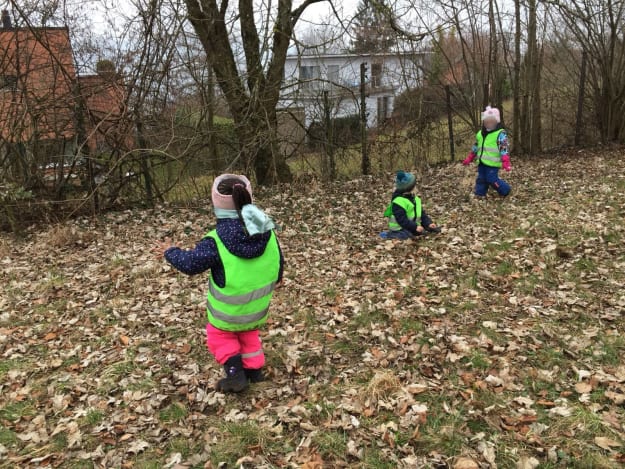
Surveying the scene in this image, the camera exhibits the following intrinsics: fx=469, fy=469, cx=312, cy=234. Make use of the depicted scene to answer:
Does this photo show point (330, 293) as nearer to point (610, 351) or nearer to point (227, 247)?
point (227, 247)

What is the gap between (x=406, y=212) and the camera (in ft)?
20.4

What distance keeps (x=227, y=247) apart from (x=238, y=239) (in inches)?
3.7

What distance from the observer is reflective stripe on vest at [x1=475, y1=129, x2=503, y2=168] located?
7770 mm

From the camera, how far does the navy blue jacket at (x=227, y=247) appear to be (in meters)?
3.07

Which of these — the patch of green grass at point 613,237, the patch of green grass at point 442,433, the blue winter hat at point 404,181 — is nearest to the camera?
the patch of green grass at point 442,433

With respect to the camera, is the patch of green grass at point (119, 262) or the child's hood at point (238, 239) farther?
the patch of green grass at point (119, 262)

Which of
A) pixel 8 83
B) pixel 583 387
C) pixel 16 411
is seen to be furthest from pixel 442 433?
pixel 8 83

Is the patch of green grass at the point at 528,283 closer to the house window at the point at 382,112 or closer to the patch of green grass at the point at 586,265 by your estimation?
the patch of green grass at the point at 586,265

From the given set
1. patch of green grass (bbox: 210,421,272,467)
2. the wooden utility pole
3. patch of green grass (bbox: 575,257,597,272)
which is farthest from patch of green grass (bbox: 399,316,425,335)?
the wooden utility pole

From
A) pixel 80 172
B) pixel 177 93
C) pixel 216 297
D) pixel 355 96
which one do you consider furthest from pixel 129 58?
pixel 216 297

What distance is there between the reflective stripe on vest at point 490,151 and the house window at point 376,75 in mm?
4971

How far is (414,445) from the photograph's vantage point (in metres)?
2.93

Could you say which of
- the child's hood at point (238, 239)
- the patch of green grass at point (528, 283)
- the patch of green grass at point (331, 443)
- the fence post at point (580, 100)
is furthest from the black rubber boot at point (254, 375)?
the fence post at point (580, 100)

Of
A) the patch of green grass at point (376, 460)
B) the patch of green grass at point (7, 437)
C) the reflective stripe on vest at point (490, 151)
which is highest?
the reflective stripe on vest at point (490, 151)
